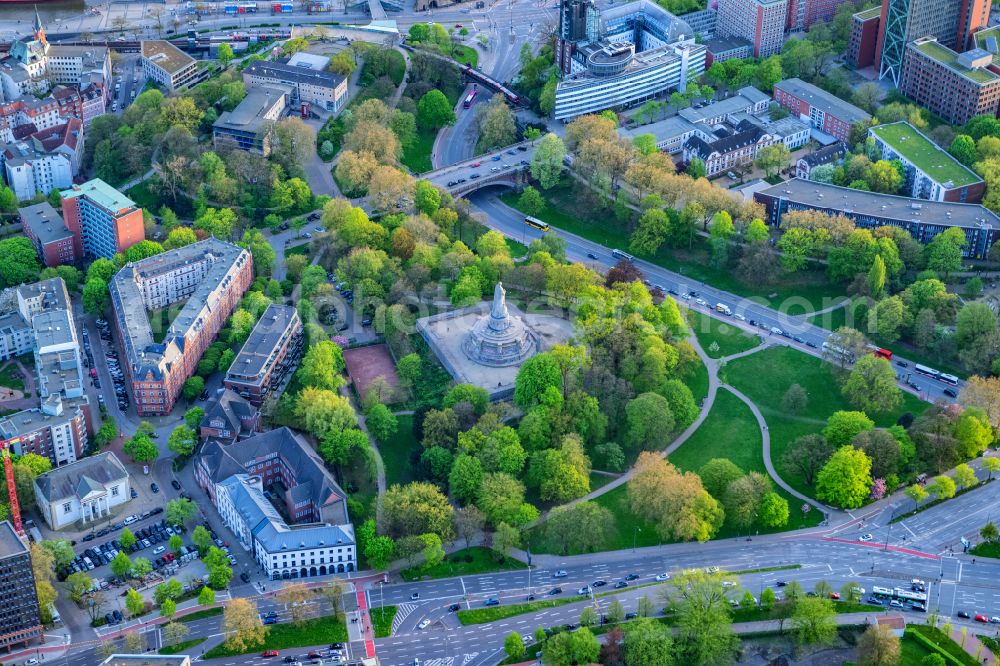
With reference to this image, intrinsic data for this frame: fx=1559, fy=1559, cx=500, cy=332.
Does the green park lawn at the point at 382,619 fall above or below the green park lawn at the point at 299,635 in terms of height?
below

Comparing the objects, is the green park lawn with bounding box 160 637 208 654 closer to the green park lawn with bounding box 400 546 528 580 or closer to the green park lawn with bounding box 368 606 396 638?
the green park lawn with bounding box 368 606 396 638

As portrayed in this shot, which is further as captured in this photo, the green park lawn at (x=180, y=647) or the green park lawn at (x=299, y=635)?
the green park lawn at (x=180, y=647)

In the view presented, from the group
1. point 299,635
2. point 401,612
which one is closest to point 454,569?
point 401,612

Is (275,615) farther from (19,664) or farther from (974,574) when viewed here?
(974,574)

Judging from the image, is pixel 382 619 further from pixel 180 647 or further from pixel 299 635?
pixel 180 647

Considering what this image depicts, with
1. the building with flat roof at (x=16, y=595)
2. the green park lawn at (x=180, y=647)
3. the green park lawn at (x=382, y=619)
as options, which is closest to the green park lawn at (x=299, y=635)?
the green park lawn at (x=180, y=647)

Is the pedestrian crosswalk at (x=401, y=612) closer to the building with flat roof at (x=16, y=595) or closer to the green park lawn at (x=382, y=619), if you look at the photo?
the green park lawn at (x=382, y=619)
